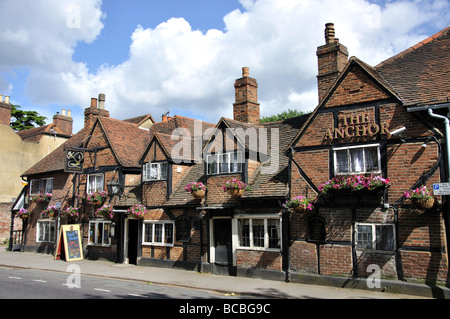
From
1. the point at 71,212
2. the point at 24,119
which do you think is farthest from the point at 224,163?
the point at 24,119

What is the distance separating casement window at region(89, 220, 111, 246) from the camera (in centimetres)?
2147

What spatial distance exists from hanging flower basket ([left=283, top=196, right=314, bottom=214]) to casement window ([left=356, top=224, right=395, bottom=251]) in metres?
1.66

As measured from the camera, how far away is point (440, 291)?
431 inches

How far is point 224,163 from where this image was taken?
1664 cm

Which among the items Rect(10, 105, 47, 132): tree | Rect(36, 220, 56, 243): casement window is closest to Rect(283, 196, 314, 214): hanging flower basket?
Rect(36, 220, 56, 243): casement window

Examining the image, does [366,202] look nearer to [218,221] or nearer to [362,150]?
[362,150]

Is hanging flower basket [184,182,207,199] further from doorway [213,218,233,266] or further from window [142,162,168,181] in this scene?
window [142,162,168,181]

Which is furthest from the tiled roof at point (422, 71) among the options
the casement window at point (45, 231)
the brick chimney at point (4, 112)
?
the brick chimney at point (4, 112)

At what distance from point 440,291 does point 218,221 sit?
337 inches

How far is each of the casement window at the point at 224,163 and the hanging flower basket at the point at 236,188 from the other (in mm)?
941

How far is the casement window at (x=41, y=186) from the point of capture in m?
25.8

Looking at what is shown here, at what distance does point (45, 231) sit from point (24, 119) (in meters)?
30.5

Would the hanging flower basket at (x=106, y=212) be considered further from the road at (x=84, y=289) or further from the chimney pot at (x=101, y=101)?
→ the chimney pot at (x=101, y=101)
